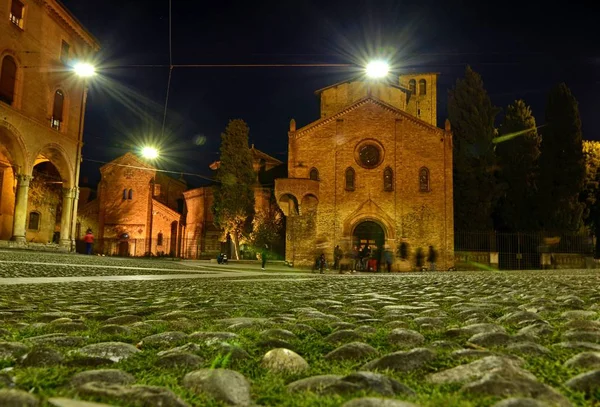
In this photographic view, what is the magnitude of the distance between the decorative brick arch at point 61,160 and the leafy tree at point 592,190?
33030 millimetres

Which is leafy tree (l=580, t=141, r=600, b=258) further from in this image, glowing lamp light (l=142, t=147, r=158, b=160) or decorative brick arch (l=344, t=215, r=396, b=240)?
glowing lamp light (l=142, t=147, r=158, b=160)

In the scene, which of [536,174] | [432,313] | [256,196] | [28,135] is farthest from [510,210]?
[432,313]

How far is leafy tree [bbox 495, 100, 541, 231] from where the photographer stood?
106 ft

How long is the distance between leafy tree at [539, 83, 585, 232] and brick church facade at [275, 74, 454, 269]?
7.22 m

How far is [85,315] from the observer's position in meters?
3.59

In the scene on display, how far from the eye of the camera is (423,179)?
30594mm

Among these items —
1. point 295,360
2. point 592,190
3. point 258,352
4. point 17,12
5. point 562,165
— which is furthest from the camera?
point 592,190

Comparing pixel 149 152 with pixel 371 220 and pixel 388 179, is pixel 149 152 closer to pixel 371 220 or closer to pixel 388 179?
pixel 371 220

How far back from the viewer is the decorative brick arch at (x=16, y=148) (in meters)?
21.9

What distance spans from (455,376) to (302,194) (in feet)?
92.7

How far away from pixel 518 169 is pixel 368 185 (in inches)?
451

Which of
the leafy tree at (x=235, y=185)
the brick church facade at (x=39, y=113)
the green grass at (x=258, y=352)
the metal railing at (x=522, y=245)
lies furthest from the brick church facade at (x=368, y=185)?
the green grass at (x=258, y=352)

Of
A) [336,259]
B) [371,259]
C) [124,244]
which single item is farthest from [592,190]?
[124,244]

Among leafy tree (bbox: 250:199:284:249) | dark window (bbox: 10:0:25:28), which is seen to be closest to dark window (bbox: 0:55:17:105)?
dark window (bbox: 10:0:25:28)
